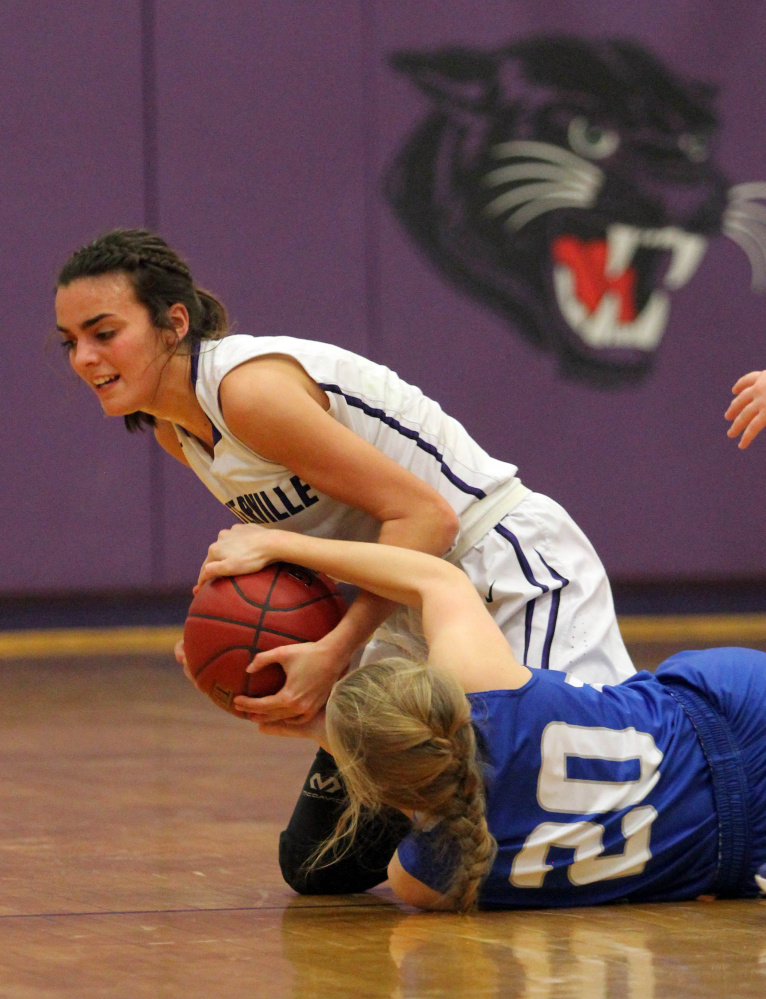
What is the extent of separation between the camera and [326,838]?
8.44ft

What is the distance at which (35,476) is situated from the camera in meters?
6.59

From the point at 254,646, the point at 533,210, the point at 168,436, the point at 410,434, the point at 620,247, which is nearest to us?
the point at 254,646

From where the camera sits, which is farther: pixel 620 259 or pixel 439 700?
pixel 620 259

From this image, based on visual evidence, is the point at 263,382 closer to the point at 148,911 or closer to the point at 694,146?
the point at 148,911

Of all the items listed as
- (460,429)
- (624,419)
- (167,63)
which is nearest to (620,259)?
(624,419)

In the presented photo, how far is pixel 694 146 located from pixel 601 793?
5860 millimetres

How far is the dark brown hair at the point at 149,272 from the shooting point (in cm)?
253

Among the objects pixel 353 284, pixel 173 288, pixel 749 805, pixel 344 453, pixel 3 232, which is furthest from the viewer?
pixel 353 284

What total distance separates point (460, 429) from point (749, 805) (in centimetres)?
88

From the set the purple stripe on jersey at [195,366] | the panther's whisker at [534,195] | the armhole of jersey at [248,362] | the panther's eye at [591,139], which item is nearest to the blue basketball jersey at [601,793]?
the armhole of jersey at [248,362]

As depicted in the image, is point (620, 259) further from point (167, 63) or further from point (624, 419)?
point (167, 63)

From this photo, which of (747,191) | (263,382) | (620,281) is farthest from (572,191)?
(263,382)

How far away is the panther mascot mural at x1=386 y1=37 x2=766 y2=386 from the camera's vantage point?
23.5 ft

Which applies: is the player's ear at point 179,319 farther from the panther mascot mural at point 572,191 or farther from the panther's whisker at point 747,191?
the panther's whisker at point 747,191
